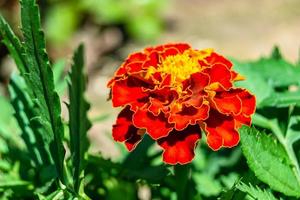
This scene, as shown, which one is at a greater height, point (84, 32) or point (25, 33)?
point (25, 33)

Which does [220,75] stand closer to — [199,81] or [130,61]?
[199,81]

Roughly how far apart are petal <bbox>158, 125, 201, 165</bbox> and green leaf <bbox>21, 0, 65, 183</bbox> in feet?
0.45

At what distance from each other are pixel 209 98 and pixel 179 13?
10.1 feet

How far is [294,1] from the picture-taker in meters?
3.98

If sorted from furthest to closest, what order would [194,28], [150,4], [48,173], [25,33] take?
[194,28], [150,4], [48,173], [25,33]

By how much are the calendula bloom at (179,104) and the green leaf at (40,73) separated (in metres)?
0.09

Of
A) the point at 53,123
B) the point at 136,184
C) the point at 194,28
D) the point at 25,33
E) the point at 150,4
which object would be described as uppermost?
the point at 25,33

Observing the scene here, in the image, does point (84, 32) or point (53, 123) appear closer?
point (53, 123)

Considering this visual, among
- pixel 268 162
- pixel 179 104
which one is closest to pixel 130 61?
pixel 179 104

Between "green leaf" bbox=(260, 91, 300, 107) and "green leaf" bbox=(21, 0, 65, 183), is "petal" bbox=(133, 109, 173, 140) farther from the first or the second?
"green leaf" bbox=(260, 91, 300, 107)

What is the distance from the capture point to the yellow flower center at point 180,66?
958 millimetres

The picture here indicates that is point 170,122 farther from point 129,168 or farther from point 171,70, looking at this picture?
point 129,168

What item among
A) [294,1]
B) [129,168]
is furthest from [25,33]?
[294,1]

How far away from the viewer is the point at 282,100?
112 centimetres
